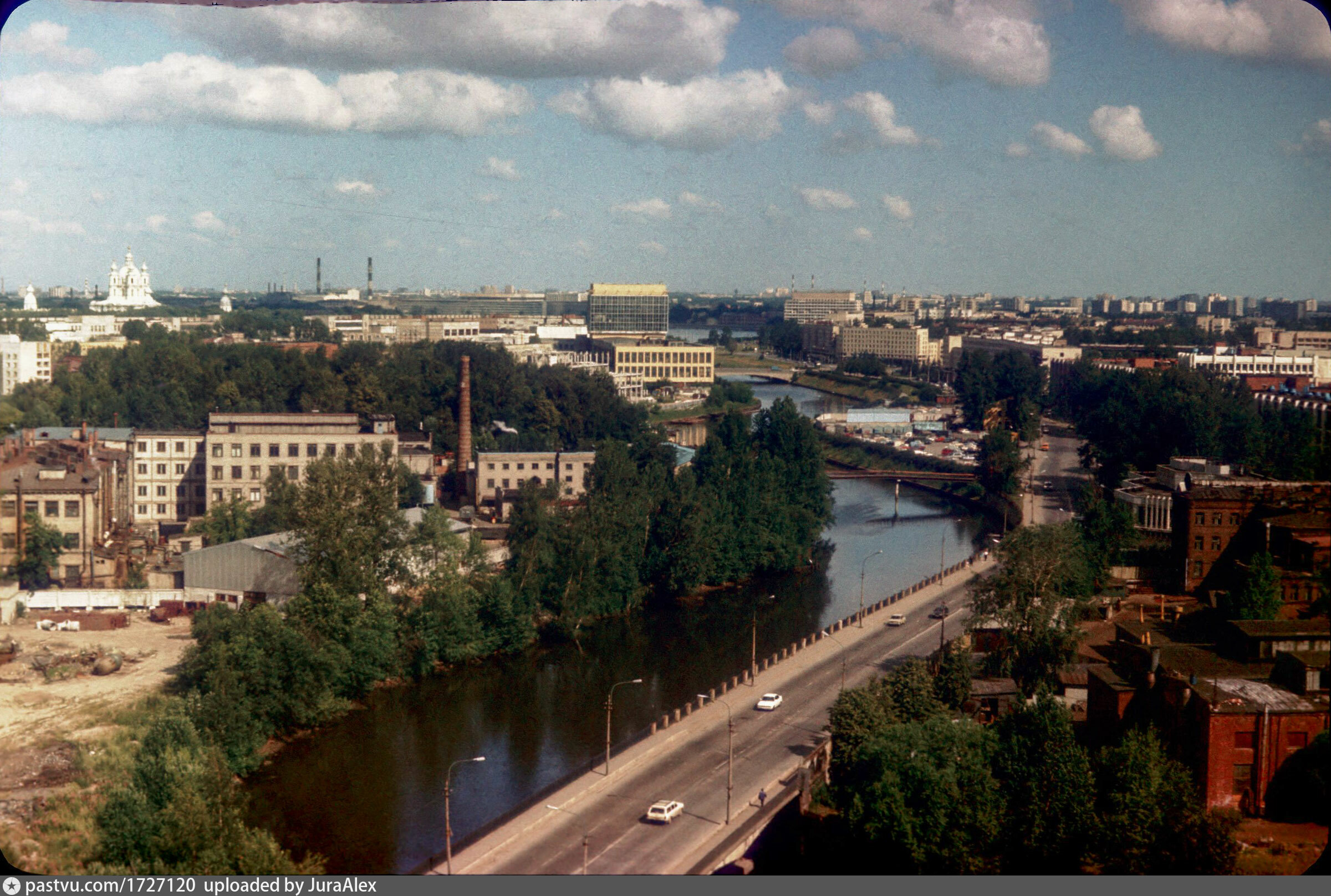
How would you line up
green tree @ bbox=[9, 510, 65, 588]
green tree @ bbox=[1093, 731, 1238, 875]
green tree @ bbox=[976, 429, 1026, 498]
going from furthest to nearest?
green tree @ bbox=[976, 429, 1026, 498], green tree @ bbox=[9, 510, 65, 588], green tree @ bbox=[1093, 731, 1238, 875]

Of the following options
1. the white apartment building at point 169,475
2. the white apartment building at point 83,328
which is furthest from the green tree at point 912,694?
the white apartment building at point 83,328

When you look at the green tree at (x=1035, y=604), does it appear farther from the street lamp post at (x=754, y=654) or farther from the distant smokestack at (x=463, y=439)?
the distant smokestack at (x=463, y=439)

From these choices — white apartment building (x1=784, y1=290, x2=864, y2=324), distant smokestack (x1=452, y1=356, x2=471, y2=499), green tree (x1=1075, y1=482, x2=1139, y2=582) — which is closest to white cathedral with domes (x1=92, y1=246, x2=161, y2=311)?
distant smokestack (x1=452, y1=356, x2=471, y2=499)

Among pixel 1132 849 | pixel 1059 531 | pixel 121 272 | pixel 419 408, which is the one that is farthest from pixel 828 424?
pixel 1132 849

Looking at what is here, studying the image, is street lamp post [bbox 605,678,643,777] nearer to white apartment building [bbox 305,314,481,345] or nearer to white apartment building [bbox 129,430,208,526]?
white apartment building [bbox 129,430,208,526]

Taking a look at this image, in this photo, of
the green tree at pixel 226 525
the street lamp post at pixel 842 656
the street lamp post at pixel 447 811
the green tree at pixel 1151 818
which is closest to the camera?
the green tree at pixel 1151 818

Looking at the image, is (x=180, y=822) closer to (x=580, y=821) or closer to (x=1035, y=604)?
(x=580, y=821)
